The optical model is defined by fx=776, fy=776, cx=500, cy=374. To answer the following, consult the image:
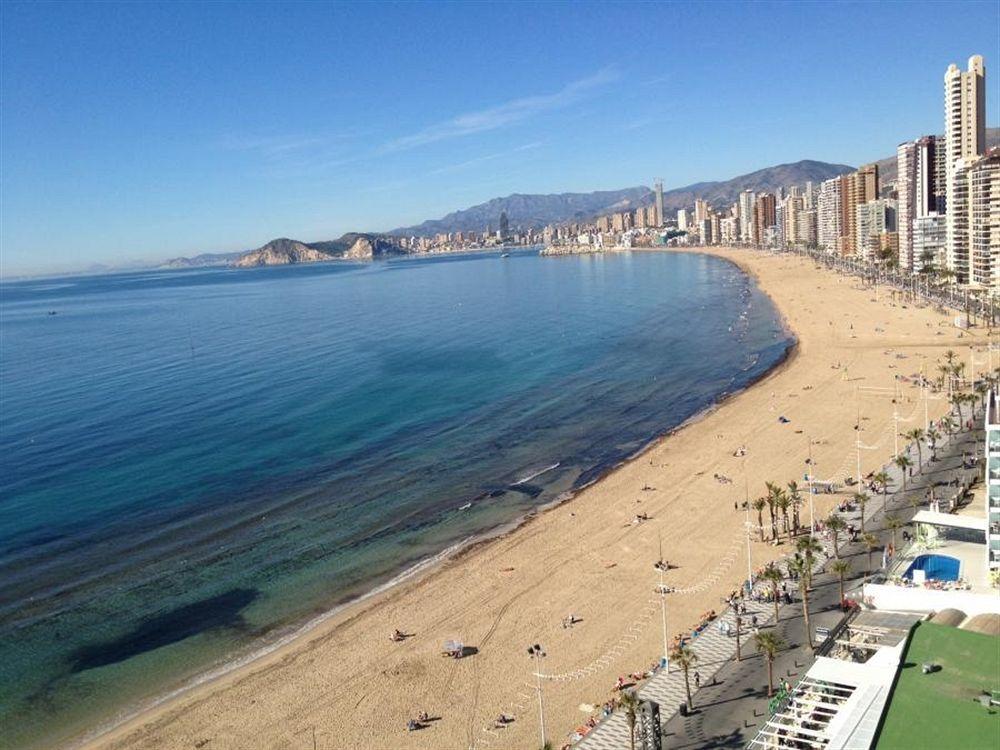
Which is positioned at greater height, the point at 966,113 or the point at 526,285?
the point at 966,113

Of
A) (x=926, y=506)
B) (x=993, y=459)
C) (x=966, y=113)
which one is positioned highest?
(x=966, y=113)

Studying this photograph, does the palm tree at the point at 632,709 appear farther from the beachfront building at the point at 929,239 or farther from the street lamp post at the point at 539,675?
the beachfront building at the point at 929,239

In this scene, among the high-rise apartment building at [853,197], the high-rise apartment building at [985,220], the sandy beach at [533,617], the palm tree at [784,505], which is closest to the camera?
the sandy beach at [533,617]

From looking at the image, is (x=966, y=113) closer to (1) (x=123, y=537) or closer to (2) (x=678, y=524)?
(2) (x=678, y=524)

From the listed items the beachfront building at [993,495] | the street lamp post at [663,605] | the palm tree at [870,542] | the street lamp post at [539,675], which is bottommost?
the street lamp post at [539,675]

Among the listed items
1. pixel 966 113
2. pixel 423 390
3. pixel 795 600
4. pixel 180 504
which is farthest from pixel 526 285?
pixel 795 600

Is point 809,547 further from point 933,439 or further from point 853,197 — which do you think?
point 853,197

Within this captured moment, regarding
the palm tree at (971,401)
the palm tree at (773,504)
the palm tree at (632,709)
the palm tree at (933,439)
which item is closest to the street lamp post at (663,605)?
the palm tree at (632,709)
